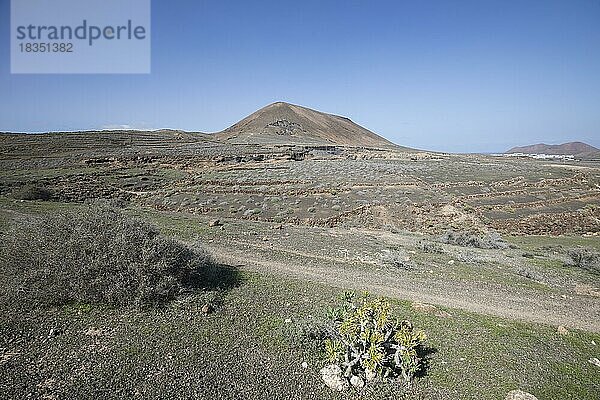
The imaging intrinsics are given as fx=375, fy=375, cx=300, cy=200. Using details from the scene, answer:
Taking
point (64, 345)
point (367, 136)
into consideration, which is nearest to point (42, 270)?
point (64, 345)

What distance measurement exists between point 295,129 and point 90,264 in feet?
282

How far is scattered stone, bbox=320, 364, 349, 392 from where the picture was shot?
6.90m

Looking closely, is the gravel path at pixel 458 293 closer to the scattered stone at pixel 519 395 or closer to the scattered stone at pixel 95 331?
the scattered stone at pixel 519 395

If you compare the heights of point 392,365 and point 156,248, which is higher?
point 156,248

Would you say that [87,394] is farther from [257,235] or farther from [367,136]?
[367,136]

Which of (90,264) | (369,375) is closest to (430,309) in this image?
(369,375)

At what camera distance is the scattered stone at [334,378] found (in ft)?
22.6

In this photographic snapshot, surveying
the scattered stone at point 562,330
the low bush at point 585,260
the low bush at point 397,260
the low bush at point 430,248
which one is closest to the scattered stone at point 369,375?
the scattered stone at point 562,330

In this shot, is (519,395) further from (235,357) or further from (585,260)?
(585,260)

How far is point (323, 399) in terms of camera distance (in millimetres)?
6594

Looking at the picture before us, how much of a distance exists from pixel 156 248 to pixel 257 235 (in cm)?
919

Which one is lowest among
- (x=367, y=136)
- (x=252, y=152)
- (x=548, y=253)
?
(x=548, y=253)

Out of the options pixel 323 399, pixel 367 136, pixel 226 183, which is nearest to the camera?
pixel 323 399

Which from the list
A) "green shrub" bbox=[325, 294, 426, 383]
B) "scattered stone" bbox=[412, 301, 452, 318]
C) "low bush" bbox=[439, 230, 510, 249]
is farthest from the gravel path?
"low bush" bbox=[439, 230, 510, 249]
